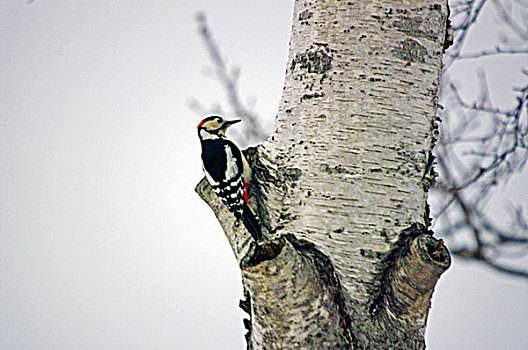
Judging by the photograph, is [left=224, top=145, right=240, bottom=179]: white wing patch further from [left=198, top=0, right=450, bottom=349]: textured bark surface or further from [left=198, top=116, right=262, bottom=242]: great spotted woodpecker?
[left=198, top=0, right=450, bottom=349]: textured bark surface

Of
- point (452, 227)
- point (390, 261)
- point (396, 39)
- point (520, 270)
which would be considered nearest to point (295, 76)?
point (396, 39)

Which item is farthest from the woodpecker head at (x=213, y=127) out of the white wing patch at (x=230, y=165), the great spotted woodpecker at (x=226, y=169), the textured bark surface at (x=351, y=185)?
the textured bark surface at (x=351, y=185)

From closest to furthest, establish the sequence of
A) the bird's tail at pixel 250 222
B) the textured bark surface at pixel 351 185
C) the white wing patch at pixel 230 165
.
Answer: the textured bark surface at pixel 351 185 < the bird's tail at pixel 250 222 < the white wing patch at pixel 230 165

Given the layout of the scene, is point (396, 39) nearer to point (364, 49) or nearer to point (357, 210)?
point (364, 49)

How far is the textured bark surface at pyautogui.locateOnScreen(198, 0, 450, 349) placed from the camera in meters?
0.92

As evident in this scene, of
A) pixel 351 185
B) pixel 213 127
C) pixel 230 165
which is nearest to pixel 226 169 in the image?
pixel 230 165

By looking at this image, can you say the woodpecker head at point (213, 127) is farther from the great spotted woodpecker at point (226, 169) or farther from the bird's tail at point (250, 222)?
the bird's tail at point (250, 222)

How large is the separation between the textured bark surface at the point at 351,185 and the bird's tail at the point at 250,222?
0.06ft

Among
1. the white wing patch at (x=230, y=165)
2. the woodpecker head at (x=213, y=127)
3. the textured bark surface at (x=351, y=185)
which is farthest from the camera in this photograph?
the woodpecker head at (x=213, y=127)

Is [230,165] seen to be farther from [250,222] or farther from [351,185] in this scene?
[351,185]

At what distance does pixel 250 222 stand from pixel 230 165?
55 cm

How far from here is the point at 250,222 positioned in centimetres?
109

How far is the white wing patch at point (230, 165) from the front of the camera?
152cm

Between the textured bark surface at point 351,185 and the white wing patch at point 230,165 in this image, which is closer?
the textured bark surface at point 351,185
